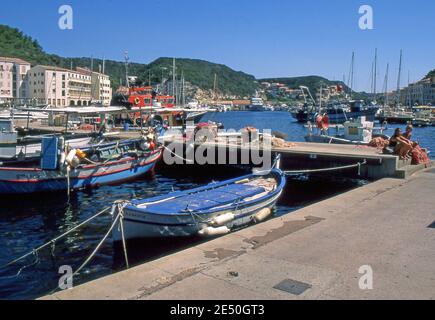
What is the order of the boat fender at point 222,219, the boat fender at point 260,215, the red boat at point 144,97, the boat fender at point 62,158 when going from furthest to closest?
the red boat at point 144,97, the boat fender at point 62,158, the boat fender at point 260,215, the boat fender at point 222,219

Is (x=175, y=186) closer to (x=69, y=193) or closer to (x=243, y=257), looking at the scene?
(x=69, y=193)

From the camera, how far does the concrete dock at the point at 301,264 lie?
611cm

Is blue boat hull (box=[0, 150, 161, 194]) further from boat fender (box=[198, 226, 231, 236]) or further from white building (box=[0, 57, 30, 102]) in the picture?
white building (box=[0, 57, 30, 102])

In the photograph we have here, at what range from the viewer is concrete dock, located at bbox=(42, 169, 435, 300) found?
20.0 ft

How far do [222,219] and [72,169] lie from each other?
9.98 meters

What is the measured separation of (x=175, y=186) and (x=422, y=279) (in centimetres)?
1628

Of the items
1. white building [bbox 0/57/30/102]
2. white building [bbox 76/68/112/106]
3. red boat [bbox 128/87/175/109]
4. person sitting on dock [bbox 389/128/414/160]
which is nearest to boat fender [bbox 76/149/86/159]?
A: person sitting on dock [bbox 389/128/414/160]

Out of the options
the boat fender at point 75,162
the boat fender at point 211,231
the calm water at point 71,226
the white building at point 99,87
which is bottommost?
the calm water at point 71,226

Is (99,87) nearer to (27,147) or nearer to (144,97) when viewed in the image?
(144,97)

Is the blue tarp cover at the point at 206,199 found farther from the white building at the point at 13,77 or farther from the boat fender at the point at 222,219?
the white building at the point at 13,77

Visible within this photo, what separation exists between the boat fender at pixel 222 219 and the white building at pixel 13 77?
115399 millimetres

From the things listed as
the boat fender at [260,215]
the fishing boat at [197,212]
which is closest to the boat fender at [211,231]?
the fishing boat at [197,212]

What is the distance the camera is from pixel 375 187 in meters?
15.0
